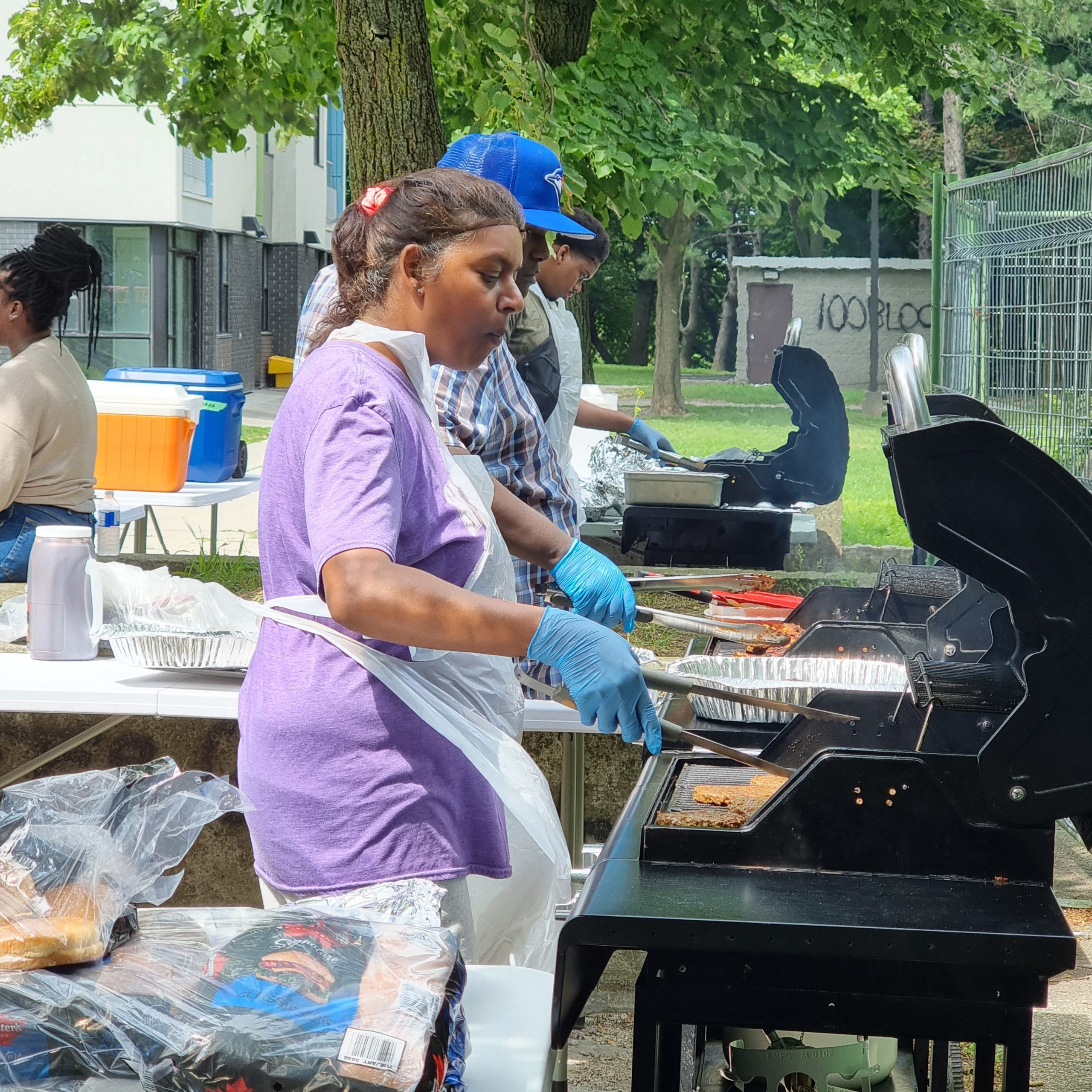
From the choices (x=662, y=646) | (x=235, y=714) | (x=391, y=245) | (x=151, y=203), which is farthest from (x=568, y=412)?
(x=151, y=203)

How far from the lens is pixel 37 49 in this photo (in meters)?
9.95

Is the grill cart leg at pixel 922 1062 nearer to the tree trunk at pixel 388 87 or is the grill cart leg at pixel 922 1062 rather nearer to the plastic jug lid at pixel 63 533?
the plastic jug lid at pixel 63 533

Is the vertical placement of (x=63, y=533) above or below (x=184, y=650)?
above

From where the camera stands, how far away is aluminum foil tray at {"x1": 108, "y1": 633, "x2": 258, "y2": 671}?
2811mm

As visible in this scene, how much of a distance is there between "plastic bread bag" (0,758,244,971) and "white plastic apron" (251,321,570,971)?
10.5 inches

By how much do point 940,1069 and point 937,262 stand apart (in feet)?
14.4

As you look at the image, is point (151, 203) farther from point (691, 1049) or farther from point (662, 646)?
point (691, 1049)

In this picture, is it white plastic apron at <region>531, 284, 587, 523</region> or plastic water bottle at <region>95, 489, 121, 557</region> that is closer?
white plastic apron at <region>531, 284, 587, 523</region>

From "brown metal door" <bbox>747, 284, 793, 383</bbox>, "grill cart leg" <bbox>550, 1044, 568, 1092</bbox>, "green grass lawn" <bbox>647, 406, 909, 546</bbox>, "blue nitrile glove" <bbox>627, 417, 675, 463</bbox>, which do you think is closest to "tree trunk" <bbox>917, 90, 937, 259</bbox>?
"brown metal door" <bbox>747, 284, 793, 383</bbox>

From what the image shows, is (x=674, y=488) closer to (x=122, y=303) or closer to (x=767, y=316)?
(x=122, y=303)

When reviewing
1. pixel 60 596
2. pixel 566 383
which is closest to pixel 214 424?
pixel 566 383

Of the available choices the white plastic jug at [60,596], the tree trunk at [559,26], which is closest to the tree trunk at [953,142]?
the tree trunk at [559,26]

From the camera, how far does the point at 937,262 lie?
584 centimetres

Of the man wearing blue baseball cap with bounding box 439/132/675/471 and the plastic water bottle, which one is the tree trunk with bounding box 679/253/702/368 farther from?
the man wearing blue baseball cap with bounding box 439/132/675/471
